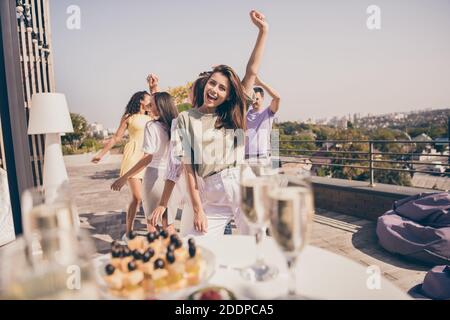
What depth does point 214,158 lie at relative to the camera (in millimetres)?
1720

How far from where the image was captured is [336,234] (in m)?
→ 3.80

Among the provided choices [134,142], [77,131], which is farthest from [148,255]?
[77,131]

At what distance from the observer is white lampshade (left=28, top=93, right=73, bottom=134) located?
10.9 feet

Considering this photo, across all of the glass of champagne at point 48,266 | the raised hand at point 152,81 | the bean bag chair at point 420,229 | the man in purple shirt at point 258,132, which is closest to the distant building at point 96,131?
the raised hand at point 152,81

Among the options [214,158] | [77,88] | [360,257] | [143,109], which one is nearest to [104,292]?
[214,158]

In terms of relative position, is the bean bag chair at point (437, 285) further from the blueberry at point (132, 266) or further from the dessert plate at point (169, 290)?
the blueberry at point (132, 266)

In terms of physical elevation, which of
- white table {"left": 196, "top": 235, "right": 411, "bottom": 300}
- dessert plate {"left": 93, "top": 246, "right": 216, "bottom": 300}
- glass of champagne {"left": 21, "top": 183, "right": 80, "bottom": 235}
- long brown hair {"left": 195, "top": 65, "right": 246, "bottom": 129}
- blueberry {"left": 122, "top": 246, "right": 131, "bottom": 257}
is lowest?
white table {"left": 196, "top": 235, "right": 411, "bottom": 300}

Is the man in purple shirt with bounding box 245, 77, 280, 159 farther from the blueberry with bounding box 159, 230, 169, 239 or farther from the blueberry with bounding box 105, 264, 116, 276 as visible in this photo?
the blueberry with bounding box 105, 264, 116, 276

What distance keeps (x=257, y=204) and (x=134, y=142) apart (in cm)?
305

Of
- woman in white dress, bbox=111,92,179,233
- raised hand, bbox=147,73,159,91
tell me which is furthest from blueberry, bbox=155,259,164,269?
raised hand, bbox=147,73,159,91

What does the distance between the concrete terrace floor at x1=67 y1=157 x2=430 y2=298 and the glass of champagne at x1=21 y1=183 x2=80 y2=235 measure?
2576 millimetres

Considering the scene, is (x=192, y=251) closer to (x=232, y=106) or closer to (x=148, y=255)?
(x=148, y=255)
